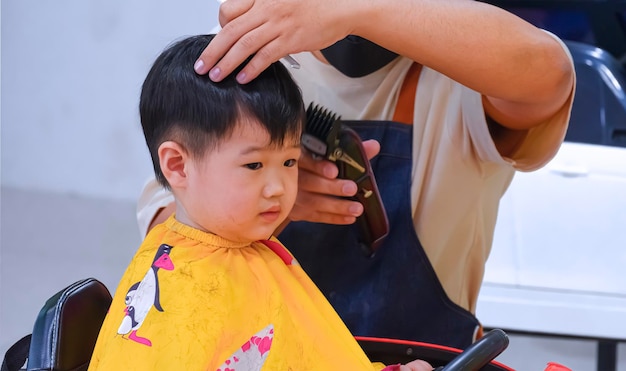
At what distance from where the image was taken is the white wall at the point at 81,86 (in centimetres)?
311

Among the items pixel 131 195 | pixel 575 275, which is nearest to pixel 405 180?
pixel 575 275

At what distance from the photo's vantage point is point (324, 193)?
1.09 meters

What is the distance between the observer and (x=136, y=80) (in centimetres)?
316

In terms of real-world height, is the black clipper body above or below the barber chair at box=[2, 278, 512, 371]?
above

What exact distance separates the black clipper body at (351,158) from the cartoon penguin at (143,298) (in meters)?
0.26

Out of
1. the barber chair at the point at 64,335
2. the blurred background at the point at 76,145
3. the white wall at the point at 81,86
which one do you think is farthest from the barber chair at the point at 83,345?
the white wall at the point at 81,86

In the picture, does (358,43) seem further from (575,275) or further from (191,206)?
(575,275)

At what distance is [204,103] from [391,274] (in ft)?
1.59

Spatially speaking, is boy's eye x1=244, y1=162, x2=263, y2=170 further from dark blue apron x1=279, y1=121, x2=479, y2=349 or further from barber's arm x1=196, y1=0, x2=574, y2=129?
dark blue apron x1=279, y1=121, x2=479, y2=349

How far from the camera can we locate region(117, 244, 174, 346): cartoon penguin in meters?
0.82

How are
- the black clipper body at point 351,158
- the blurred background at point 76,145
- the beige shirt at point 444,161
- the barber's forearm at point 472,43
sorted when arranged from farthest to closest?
the blurred background at point 76,145 → the beige shirt at point 444,161 → the black clipper body at point 351,158 → the barber's forearm at point 472,43

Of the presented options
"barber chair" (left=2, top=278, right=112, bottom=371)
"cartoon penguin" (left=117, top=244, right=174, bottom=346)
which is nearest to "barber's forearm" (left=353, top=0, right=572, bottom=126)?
"cartoon penguin" (left=117, top=244, right=174, bottom=346)

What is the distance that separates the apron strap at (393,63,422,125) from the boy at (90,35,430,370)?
364 mm

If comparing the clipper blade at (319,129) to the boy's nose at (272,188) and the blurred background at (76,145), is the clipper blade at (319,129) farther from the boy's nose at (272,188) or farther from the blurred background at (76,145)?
the blurred background at (76,145)
